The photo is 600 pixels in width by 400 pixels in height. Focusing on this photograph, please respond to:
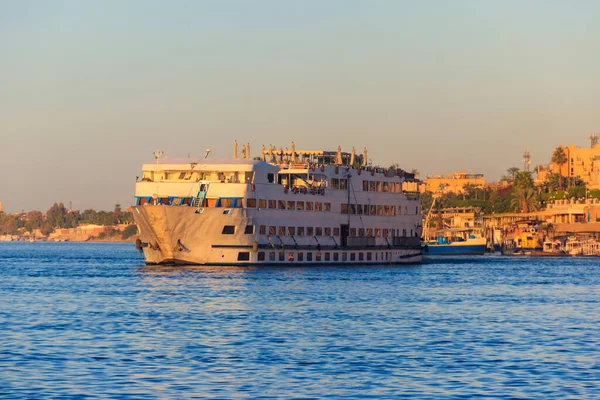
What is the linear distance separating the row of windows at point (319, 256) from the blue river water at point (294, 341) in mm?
20341

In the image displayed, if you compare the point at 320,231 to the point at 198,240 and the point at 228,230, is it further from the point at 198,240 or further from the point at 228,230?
the point at 198,240

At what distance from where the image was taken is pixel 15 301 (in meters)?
65.1

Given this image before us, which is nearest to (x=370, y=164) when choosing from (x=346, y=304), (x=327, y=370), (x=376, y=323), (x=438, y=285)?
(x=438, y=285)

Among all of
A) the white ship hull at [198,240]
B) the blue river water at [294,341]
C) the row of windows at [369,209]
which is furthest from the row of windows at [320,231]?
the blue river water at [294,341]

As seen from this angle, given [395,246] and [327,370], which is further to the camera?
[395,246]

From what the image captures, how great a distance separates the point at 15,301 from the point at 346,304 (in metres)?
19.0

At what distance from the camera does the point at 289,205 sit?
343 feet

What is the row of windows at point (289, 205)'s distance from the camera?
329 feet

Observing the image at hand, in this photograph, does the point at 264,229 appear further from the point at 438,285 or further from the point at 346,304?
the point at 346,304

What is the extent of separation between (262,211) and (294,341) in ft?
185

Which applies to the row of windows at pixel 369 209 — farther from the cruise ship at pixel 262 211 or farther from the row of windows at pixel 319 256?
the row of windows at pixel 319 256

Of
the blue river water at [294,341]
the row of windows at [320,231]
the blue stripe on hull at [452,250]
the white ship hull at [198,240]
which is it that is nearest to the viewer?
the blue river water at [294,341]

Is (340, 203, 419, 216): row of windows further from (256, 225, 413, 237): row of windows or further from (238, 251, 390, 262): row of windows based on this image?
(238, 251, 390, 262): row of windows

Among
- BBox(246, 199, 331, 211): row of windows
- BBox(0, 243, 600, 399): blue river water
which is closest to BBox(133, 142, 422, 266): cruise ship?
BBox(246, 199, 331, 211): row of windows
